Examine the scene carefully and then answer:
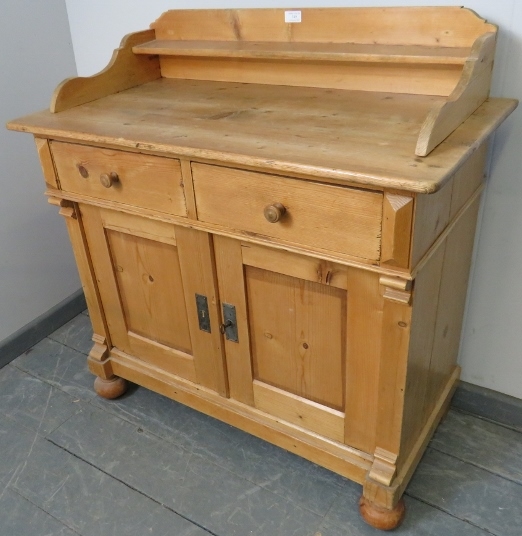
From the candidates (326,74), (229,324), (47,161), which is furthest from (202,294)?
(326,74)

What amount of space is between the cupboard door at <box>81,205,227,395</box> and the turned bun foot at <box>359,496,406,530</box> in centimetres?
45

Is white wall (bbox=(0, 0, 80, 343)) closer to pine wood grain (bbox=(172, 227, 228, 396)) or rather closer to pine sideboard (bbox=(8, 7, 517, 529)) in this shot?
pine sideboard (bbox=(8, 7, 517, 529))

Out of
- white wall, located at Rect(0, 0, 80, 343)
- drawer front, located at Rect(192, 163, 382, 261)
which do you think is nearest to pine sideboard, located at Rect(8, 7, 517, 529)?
drawer front, located at Rect(192, 163, 382, 261)

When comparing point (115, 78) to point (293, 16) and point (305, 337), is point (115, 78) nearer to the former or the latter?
point (293, 16)

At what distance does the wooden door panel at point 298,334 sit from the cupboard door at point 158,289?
11cm

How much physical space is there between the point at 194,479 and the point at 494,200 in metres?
1.02

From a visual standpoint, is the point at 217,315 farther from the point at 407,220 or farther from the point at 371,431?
the point at 407,220

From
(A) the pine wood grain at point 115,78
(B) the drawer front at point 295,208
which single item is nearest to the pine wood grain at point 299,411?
(B) the drawer front at point 295,208

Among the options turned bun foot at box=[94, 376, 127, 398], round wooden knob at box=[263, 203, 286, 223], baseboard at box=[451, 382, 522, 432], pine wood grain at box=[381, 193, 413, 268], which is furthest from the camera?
turned bun foot at box=[94, 376, 127, 398]

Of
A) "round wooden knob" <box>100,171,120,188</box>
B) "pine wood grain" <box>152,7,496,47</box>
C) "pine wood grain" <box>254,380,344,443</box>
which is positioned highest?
"pine wood grain" <box>152,7,496,47</box>

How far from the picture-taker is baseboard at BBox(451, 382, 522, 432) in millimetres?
1527

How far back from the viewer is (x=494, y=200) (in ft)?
4.34

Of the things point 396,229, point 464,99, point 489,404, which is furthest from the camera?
point 489,404

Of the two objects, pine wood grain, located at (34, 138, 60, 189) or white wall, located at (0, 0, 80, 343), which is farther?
white wall, located at (0, 0, 80, 343)
